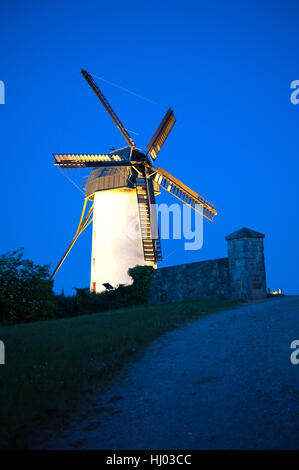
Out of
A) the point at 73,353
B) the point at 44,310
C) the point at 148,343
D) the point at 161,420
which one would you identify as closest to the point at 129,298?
the point at 44,310

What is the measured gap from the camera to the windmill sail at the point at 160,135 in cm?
2340

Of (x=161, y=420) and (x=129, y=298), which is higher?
(x=129, y=298)

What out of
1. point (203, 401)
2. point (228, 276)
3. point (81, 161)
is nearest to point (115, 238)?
point (81, 161)

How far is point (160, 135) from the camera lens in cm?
2402

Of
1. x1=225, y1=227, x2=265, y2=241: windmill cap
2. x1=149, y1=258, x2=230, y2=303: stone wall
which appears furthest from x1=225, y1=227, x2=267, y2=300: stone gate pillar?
x1=149, y1=258, x2=230, y2=303: stone wall

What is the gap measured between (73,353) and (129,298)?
11513 millimetres

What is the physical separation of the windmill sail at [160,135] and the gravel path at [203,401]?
1778cm

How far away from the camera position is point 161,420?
13.4 ft

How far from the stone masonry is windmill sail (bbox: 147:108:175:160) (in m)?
9.37

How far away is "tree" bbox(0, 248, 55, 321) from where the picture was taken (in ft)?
48.0

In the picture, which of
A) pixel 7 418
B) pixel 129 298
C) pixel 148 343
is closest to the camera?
pixel 7 418
